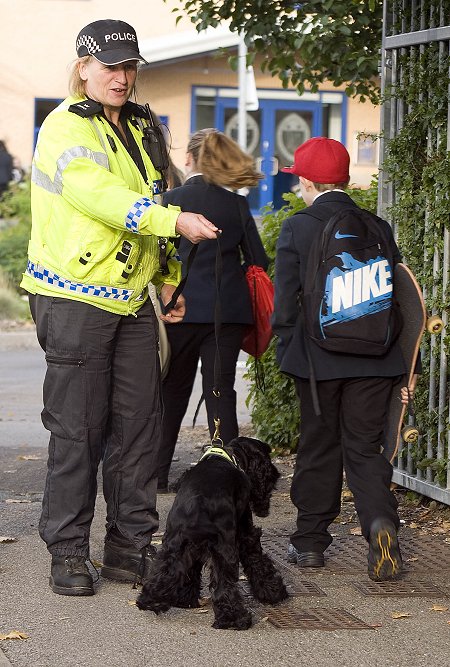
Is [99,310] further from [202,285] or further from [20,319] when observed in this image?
[20,319]

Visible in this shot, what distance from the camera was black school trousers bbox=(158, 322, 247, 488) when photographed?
6.59 m

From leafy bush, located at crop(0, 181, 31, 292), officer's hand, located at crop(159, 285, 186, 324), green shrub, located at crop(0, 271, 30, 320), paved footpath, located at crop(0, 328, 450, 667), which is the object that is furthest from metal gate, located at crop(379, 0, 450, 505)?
leafy bush, located at crop(0, 181, 31, 292)

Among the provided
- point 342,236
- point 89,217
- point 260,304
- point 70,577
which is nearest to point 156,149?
point 89,217

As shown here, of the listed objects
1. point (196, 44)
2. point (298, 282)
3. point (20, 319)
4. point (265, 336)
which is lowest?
point (20, 319)

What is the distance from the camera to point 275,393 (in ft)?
26.0

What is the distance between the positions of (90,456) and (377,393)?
1208 millimetres

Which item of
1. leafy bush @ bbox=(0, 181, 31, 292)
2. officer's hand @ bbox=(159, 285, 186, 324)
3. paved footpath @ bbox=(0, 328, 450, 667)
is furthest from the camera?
leafy bush @ bbox=(0, 181, 31, 292)

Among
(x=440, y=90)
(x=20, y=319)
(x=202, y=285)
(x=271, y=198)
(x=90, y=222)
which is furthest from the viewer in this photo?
(x=271, y=198)

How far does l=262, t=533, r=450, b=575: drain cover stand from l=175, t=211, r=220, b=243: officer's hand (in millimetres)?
1640

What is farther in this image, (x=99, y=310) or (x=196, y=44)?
(x=196, y=44)

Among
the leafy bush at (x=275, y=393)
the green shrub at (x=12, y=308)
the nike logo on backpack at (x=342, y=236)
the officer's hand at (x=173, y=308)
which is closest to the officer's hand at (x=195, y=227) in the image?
the nike logo on backpack at (x=342, y=236)

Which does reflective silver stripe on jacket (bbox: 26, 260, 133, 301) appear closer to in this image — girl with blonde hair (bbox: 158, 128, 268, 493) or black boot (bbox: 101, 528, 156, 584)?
black boot (bbox: 101, 528, 156, 584)

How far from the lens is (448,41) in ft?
20.2

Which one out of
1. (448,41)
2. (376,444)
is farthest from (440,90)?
(376,444)
